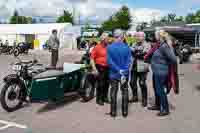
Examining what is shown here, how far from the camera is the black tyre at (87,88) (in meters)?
9.59

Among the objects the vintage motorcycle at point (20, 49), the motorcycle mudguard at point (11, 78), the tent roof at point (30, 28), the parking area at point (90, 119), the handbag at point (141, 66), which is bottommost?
the parking area at point (90, 119)

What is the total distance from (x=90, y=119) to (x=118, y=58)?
4.41ft

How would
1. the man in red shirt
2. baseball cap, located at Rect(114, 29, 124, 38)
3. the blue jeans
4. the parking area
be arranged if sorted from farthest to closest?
1. the man in red shirt
2. the blue jeans
3. baseball cap, located at Rect(114, 29, 124, 38)
4. the parking area

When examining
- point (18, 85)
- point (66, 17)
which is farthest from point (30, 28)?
point (18, 85)

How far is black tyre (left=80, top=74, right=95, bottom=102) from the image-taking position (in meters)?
9.59

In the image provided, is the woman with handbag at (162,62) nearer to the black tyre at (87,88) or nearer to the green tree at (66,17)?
the black tyre at (87,88)

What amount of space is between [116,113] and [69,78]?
1623 millimetres

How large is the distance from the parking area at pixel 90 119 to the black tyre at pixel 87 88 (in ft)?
0.76

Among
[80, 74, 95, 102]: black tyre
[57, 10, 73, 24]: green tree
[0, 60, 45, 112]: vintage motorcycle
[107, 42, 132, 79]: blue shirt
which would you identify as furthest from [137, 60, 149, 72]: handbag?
[57, 10, 73, 24]: green tree

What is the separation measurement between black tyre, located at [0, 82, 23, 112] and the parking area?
6.0 inches

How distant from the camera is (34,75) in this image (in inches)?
332

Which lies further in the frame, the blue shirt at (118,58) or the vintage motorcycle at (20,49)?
the vintage motorcycle at (20,49)

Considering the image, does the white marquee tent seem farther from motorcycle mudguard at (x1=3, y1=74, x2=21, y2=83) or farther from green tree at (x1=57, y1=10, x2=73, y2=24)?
motorcycle mudguard at (x1=3, y1=74, x2=21, y2=83)

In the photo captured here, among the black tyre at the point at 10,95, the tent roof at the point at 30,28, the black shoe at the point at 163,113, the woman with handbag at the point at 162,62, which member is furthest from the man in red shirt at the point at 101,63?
the tent roof at the point at 30,28
